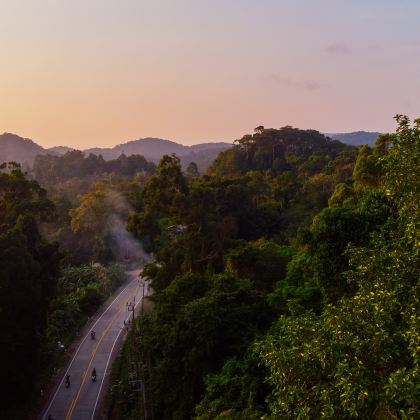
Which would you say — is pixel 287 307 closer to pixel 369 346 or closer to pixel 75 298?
pixel 369 346

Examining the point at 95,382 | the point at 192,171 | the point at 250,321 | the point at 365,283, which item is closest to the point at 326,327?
the point at 365,283

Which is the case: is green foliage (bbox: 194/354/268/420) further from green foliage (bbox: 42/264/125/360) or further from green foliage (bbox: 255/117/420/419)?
green foliage (bbox: 42/264/125/360)

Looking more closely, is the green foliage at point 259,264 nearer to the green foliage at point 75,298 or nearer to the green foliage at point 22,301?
the green foliage at point 22,301

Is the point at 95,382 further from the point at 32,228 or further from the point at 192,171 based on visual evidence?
the point at 192,171

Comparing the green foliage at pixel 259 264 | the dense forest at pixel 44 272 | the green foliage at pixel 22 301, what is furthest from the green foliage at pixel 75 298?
the green foliage at pixel 259 264

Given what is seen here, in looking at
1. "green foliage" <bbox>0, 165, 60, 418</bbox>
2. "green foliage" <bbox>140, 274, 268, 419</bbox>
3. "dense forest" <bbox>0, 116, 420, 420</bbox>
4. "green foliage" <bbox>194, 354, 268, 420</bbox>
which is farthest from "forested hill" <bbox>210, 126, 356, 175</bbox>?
"green foliage" <bbox>194, 354, 268, 420</bbox>

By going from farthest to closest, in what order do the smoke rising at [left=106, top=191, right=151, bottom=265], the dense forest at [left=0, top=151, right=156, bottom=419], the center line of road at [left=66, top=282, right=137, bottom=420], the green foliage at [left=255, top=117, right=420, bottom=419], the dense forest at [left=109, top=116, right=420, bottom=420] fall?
the smoke rising at [left=106, top=191, right=151, bottom=265] → the center line of road at [left=66, top=282, right=137, bottom=420] → the dense forest at [left=0, top=151, right=156, bottom=419] → the dense forest at [left=109, top=116, right=420, bottom=420] → the green foliage at [left=255, top=117, right=420, bottom=419]

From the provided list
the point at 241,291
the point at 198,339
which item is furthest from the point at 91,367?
the point at 198,339
